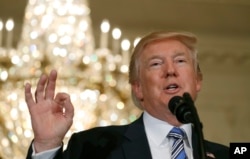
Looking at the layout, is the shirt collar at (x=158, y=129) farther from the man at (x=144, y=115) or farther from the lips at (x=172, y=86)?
the lips at (x=172, y=86)

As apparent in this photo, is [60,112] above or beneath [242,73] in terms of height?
above

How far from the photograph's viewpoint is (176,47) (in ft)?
6.65

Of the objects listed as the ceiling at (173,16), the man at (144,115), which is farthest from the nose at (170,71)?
the ceiling at (173,16)

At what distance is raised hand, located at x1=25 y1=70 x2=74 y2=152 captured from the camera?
1.71m

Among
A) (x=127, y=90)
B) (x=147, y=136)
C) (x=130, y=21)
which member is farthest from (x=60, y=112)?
(x=130, y=21)

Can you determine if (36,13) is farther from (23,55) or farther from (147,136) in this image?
(147,136)

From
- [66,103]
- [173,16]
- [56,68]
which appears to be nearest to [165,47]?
[66,103]

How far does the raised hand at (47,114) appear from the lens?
5.59 ft

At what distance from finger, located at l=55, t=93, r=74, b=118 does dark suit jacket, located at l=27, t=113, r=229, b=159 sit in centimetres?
13

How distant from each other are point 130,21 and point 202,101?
104 cm

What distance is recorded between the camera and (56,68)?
11.2 feet

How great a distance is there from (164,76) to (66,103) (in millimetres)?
366

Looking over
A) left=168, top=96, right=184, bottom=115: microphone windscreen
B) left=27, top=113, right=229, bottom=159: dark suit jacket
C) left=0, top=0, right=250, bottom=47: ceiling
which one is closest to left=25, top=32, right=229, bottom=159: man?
left=27, top=113, right=229, bottom=159: dark suit jacket

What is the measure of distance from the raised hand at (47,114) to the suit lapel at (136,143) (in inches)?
9.3
